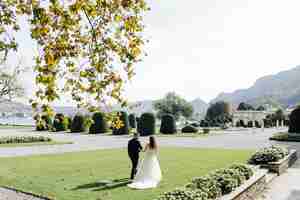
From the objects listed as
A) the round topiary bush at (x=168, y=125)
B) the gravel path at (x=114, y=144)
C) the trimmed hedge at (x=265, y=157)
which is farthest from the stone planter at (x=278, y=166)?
the round topiary bush at (x=168, y=125)

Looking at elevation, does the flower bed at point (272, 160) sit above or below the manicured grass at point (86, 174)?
above

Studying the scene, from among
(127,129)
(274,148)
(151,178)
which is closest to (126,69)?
(151,178)

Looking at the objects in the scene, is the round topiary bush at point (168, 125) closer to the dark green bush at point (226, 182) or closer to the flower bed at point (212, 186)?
the flower bed at point (212, 186)

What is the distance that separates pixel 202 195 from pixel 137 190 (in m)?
2.88

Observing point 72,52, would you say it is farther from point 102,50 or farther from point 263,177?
point 263,177

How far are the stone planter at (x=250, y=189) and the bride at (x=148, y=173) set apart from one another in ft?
8.79

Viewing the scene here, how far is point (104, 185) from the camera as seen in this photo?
36.1 ft

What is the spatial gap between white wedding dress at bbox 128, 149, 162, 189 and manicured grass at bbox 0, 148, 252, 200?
292 millimetres

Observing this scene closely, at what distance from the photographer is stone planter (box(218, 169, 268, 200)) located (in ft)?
29.0

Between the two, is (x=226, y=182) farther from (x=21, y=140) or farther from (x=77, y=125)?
(x=77, y=125)

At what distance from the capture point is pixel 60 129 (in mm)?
48812

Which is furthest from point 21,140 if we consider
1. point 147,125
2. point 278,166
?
point 278,166

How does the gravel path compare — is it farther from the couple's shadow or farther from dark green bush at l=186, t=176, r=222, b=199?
dark green bush at l=186, t=176, r=222, b=199

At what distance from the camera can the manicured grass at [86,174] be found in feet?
32.6
